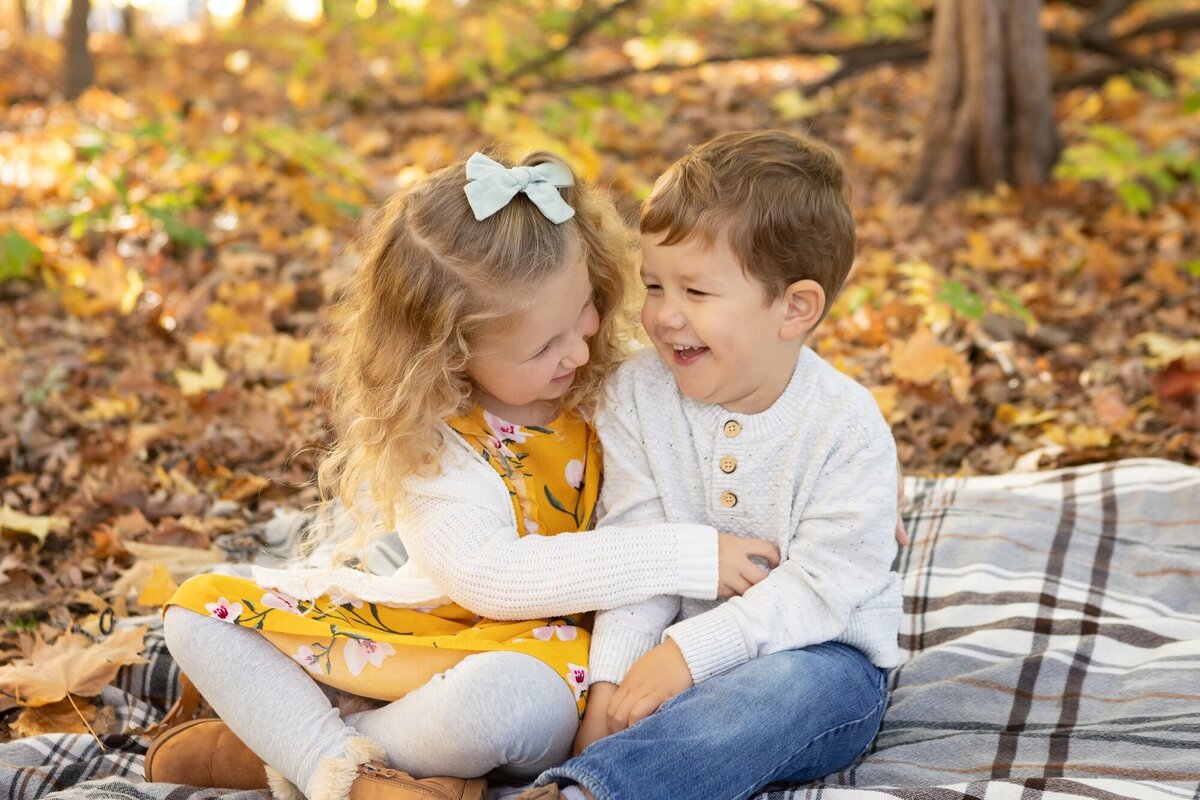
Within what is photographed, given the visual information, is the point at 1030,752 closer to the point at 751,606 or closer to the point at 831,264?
the point at 751,606

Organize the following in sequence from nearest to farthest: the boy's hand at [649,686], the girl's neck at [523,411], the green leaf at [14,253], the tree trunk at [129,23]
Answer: the boy's hand at [649,686] < the girl's neck at [523,411] < the green leaf at [14,253] < the tree trunk at [129,23]

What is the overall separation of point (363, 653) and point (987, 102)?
192 inches

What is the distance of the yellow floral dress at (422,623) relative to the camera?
2.26 meters

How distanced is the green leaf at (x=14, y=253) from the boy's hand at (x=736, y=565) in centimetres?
394

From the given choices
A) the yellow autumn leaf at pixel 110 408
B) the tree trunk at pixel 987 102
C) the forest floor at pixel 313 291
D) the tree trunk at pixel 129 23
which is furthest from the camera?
the tree trunk at pixel 129 23

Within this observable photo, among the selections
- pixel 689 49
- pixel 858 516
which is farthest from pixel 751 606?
pixel 689 49

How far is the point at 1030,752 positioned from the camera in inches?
92.4

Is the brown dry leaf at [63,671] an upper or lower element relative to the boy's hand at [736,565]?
lower

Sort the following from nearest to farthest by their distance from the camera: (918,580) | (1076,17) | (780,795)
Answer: (780,795) → (918,580) → (1076,17)

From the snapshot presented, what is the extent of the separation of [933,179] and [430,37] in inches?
176

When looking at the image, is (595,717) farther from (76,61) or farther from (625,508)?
(76,61)

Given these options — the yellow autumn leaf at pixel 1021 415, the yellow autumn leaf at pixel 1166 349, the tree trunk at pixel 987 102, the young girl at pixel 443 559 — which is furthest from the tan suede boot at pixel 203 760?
the tree trunk at pixel 987 102

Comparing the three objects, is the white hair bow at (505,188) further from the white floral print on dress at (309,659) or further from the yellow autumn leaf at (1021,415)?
the yellow autumn leaf at (1021,415)

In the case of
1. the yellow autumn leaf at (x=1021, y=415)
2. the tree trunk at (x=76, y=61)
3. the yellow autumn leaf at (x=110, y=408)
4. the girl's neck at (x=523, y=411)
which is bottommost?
the yellow autumn leaf at (x=1021, y=415)
